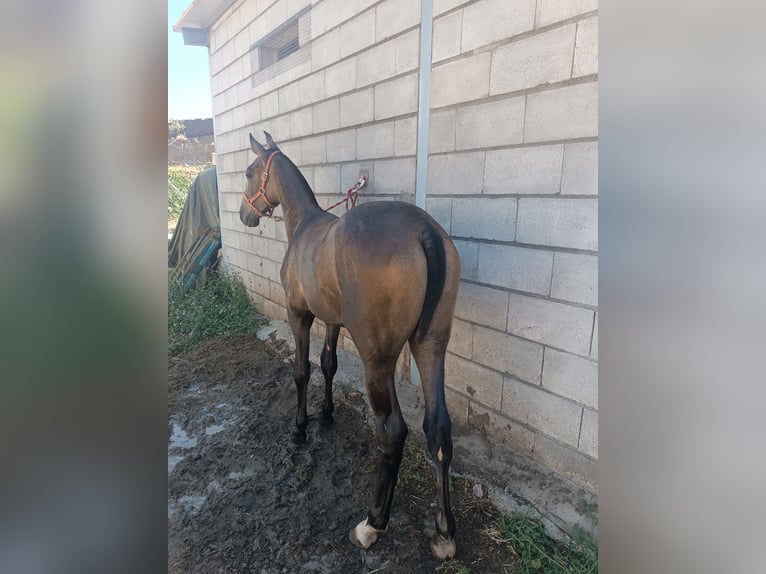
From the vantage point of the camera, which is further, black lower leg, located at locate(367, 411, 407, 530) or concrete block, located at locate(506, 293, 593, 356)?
concrete block, located at locate(506, 293, 593, 356)

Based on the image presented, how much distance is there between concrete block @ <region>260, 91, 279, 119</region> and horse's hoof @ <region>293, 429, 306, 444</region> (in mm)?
3663

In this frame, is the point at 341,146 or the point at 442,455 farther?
the point at 341,146

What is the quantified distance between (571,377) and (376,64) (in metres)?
2.69

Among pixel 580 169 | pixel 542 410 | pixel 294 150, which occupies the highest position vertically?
pixel 294 150

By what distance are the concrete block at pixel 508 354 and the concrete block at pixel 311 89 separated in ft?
9.26

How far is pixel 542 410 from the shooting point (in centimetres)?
226

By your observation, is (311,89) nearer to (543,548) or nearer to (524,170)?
(524,170)

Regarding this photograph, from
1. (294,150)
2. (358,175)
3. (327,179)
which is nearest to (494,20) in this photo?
(358,175)

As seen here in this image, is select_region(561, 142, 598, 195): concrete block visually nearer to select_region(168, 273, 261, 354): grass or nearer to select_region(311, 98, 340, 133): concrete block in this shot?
select_region(311, 98, 340, 133): concrete block

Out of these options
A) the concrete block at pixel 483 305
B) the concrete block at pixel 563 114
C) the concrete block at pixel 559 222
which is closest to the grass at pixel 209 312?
the concrete block at pixel 483 305

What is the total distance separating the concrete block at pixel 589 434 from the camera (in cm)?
203

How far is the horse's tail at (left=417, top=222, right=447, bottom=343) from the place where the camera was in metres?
1.76

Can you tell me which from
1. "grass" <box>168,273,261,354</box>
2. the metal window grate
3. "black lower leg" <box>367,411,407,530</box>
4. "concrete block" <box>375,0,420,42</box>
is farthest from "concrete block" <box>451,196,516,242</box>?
"grass" <box>168,273,261,354</box>
